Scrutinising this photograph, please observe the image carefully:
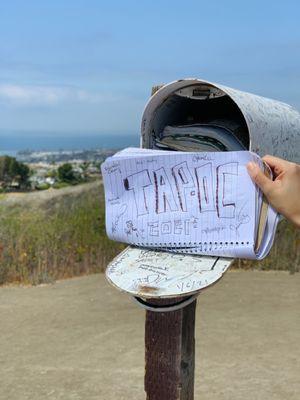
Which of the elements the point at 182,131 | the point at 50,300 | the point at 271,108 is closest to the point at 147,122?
the point at 182,131

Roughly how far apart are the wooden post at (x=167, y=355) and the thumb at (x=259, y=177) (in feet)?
2.05

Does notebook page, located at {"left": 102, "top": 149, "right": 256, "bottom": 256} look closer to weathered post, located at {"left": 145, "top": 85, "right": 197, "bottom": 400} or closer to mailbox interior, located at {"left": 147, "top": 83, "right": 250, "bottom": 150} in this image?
mailbox interior, located at {"left": 147, "top": 83, "right": 250, "bottom": 150}

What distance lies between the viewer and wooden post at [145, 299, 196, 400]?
84.7 inches

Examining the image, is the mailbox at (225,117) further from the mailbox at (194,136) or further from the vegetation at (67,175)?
the vegetation at (67,175)

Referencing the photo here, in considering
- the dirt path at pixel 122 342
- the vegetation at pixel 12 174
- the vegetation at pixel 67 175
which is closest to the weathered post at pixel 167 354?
the dirt path at pixel 122 342

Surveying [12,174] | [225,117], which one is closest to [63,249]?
[225,117]

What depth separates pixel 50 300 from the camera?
5949 mm

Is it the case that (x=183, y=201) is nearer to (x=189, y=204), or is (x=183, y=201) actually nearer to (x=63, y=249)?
(x=189, y=204)

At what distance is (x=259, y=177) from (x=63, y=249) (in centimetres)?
556

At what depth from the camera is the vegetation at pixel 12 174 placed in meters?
13.3

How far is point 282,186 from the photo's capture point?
170cm

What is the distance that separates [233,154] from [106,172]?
406 mm

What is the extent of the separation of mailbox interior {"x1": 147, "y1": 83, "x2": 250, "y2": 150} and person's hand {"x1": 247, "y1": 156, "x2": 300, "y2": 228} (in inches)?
10.0

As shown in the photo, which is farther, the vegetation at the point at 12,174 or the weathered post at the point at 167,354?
the vegetation at the point at 12,174
